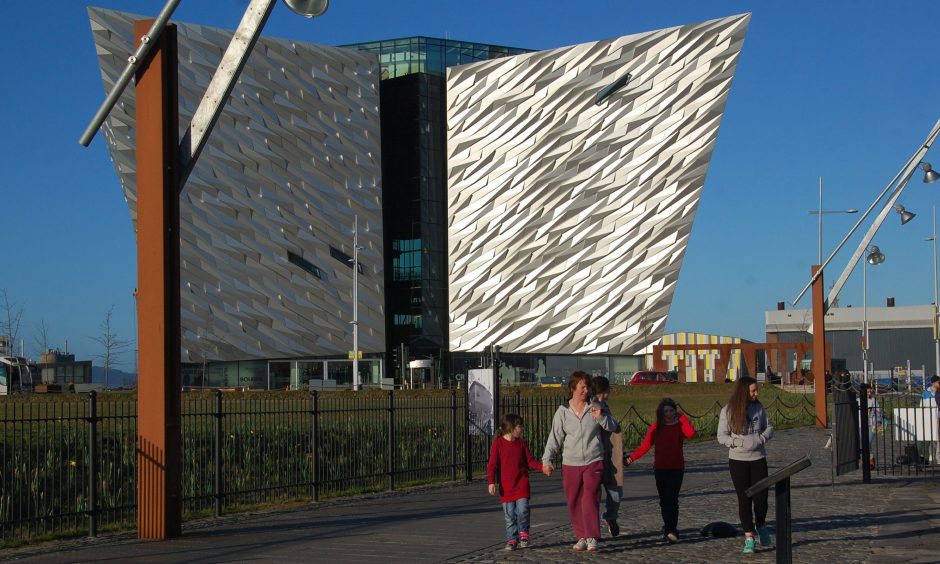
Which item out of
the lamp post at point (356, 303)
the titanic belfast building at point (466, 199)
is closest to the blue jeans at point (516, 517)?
the titanic belfast building at point (466, 199)

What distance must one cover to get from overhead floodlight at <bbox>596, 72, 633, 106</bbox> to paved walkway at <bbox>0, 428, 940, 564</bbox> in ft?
152

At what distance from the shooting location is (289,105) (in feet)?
201

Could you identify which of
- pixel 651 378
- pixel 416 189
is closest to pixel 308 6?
pixel 651 378

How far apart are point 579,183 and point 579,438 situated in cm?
5291

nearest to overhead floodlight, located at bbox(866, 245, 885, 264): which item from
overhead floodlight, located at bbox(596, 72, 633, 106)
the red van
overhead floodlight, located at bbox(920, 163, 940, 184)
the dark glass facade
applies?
overhead floodlight, located at bbox(920, 163, 940, 184)

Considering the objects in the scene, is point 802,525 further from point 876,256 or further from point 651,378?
point 651,378

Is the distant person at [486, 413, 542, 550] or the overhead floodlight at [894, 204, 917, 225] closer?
the distant person at [486, 413, 542, 550]

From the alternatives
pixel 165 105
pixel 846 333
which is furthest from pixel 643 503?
pixel 846 333

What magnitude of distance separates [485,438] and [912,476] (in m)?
6.55

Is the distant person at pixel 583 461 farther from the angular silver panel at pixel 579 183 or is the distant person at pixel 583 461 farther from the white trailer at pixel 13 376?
the white trailer at pixel 13 376

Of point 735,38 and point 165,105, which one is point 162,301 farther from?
point 735,38

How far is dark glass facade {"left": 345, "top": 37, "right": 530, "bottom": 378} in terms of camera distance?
6969 cm

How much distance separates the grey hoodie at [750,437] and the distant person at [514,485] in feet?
5.56

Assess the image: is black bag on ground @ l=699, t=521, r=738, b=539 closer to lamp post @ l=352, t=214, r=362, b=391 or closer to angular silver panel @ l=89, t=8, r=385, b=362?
angular silver panel @ l=89, t=8, r=385, b=362
